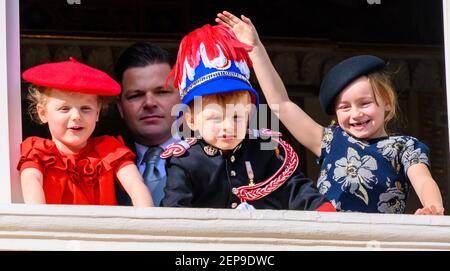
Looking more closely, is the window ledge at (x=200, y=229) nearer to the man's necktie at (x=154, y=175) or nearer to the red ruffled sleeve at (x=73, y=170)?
the red ruffled sleeve at (x=73, y=170)

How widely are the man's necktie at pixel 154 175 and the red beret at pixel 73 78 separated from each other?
38 centimetres

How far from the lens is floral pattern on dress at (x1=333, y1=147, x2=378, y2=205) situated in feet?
26.8

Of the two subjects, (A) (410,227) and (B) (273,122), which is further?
(B) (273,122)

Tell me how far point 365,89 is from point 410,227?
0.70 m

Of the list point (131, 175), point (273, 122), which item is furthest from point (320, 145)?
point (131, 175)

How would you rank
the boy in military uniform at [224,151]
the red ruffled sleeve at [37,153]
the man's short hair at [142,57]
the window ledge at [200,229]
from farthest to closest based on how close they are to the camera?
the man's short hair at [142,57]
the boy in military uniform at [224,151]
the red ruffled sleeve at [37,153]
the window ledge at [200,229]

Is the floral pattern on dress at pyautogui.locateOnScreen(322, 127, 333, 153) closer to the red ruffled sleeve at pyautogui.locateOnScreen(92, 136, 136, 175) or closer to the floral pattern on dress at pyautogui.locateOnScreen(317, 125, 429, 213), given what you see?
the floral pattern on dress at pyautogui.locateOnScreen(317, 125, 429, 213)

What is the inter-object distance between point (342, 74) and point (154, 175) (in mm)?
860

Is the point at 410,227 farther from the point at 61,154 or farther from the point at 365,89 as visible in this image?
the point at 61,154

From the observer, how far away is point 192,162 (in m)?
8.09

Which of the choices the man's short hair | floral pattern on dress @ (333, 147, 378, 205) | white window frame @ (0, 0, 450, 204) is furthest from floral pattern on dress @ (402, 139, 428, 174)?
white window frame @ (0, 0, 450, 204)

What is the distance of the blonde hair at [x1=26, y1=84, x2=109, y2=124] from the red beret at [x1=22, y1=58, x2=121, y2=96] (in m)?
0.06

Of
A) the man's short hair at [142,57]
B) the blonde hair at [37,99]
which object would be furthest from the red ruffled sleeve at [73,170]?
the man's short hair at [142,57]

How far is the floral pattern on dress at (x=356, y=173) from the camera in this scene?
818 centimetres
